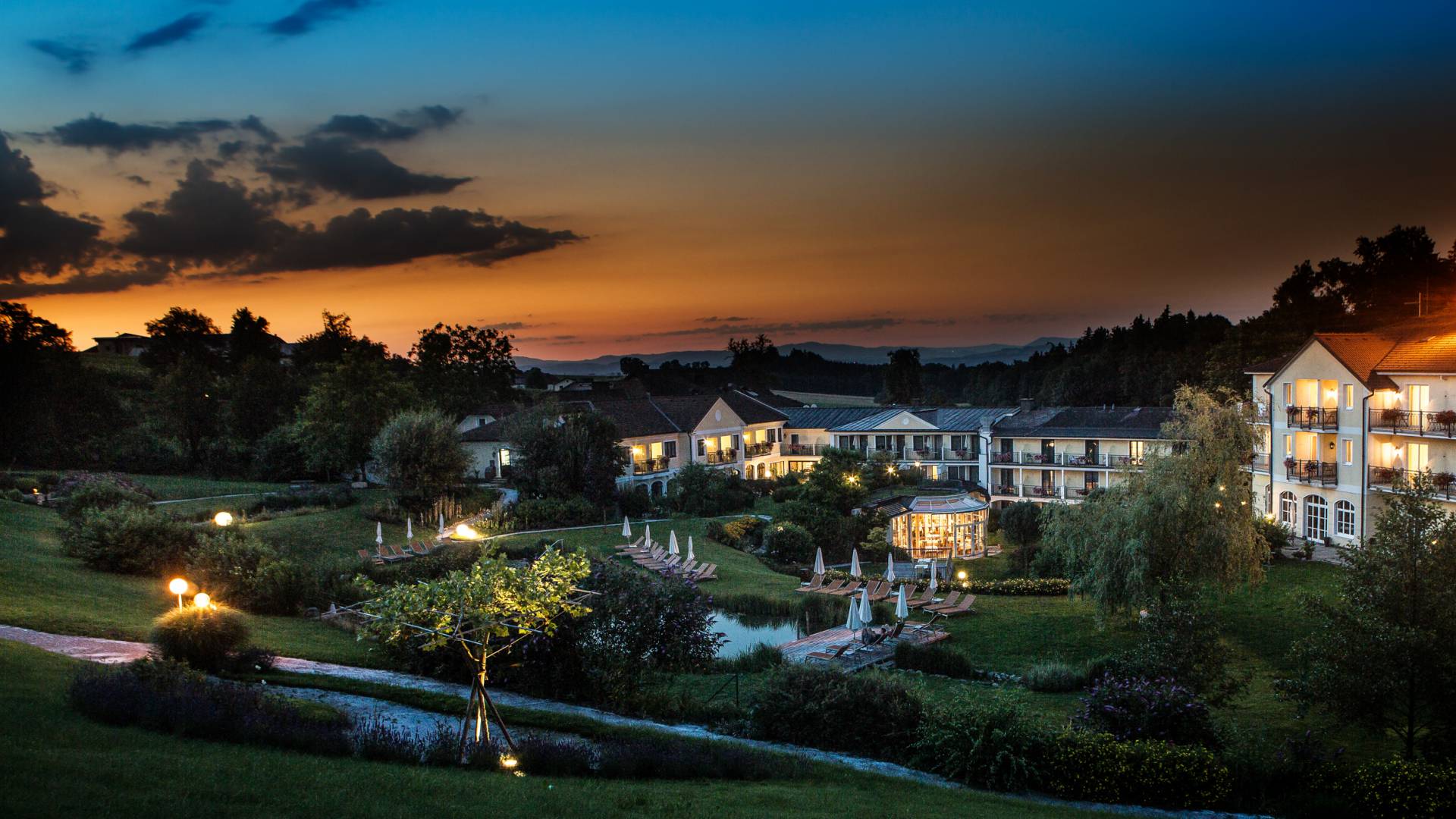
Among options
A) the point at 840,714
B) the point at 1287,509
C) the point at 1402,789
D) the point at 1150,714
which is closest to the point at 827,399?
the point at 1287,509

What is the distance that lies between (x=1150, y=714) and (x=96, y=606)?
62.1ft

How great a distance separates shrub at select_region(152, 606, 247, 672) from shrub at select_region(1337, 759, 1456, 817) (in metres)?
15.8

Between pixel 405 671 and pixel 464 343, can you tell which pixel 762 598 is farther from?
pixel 464 343

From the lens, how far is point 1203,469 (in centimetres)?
1959

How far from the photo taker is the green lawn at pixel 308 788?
725 centimetres

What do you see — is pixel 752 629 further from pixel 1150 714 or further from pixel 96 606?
pixel 96 606

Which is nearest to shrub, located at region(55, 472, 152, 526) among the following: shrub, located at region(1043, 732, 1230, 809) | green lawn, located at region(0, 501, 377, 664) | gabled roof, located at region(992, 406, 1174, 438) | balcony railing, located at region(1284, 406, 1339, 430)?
green lawn, located at region(0, 501, 377, 664)

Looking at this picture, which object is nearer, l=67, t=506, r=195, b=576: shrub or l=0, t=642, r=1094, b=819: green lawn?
l=0, t=642, r=1094, b=819: green lawn

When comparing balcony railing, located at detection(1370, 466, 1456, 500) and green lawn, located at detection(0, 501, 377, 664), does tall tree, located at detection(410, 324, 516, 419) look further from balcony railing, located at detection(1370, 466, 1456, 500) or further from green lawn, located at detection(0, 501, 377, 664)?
balcony railing, located at detection(1370, 466, 1456, 500)

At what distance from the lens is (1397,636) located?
1107 cm

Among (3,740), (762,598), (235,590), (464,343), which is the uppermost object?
(464,343)

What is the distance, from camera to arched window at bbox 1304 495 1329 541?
106ft

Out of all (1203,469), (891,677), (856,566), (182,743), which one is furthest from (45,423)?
(1203,469)

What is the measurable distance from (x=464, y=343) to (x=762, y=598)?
50323mm
